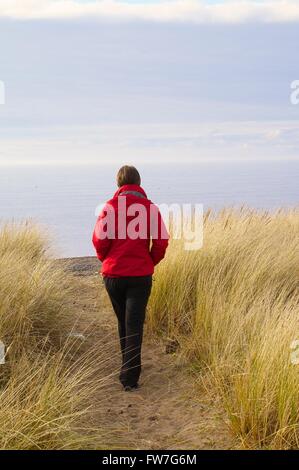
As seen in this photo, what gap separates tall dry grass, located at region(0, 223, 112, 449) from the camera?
14.3 ft

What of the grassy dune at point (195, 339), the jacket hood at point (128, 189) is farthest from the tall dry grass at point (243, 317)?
the jacket hood at point (128, 189)

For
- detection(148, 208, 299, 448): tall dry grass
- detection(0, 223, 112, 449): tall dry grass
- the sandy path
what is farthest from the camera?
the sandy path

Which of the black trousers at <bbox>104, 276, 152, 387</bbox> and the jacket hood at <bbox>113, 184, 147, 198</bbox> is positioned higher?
the jacket hood at <bbox>113, 184, 147, 198</bbox>

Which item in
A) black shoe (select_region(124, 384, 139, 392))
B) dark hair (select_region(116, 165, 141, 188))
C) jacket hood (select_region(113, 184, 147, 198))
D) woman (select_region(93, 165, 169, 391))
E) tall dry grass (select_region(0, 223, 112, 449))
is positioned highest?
dark hair (select_region(116, 165, 141, 188))

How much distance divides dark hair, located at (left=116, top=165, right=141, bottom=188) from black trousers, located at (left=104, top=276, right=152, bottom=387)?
80 cm

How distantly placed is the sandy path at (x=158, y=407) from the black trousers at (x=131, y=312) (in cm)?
17

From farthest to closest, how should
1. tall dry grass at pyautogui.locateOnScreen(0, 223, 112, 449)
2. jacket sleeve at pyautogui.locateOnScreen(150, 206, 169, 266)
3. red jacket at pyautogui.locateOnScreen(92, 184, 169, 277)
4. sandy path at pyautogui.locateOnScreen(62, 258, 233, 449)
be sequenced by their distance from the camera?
jacket sleeve at pyautogui.locateOnScreen(150, 206, 169, 266)
red jacket at pyautogui.locateOnScreen(92, 184, 169, 277)
sandy path at pyautogui.locateOnScreen(62, 258, 233, 449)
tall dry grass at pyautogui.locateOnScreen(0, 223, 112, 449)

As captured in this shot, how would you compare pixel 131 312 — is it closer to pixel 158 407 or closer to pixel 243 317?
pixel 158 407

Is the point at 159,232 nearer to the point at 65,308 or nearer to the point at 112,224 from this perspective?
the point at 112,224

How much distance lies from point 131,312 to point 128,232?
27.0 inches

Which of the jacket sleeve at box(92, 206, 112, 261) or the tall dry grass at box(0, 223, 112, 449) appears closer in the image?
the tall dry grass at box(0, 223, 112, 449)

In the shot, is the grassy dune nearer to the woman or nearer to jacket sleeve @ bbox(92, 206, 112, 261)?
the woman

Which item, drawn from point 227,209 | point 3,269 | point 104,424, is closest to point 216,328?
point 104,424

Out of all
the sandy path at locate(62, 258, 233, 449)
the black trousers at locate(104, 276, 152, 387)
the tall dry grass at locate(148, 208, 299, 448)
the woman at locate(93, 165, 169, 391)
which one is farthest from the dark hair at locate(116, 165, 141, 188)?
the sandy path at locate(62, 258, 233, 449)
